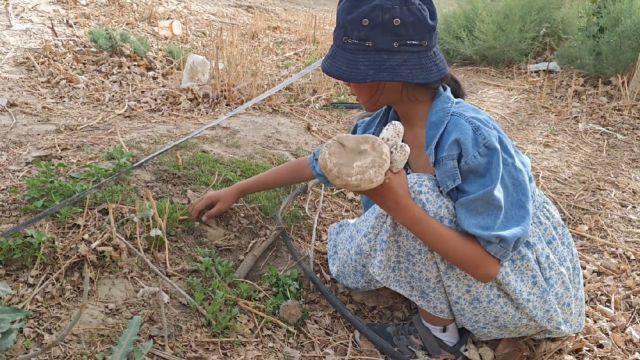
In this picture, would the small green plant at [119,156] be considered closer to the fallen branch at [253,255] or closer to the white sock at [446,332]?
the fallen branch at [253,255]

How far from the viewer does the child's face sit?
5.30 feet

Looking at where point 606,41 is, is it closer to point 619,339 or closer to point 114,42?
point 619,339

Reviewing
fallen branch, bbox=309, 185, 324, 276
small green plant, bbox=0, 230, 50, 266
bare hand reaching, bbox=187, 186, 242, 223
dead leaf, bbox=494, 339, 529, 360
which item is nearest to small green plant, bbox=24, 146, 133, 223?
small green plant, bbox=0, 230, 50, 266

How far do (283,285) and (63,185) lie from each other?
805 mm

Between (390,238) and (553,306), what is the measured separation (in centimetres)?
51

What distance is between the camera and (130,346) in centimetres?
162

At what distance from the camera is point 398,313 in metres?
2.07

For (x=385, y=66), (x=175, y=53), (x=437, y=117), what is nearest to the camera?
(x=385, y=66)

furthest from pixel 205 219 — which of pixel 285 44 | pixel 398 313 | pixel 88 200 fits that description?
pixel 285 44

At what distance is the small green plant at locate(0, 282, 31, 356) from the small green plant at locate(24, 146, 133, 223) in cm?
44

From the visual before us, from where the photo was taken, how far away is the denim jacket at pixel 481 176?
152cm

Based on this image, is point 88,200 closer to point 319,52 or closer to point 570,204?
point 570,204

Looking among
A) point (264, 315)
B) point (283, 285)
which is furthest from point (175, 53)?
point (264, 315)

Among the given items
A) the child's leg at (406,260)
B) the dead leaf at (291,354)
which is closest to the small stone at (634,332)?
the child's leg at (406,260)
